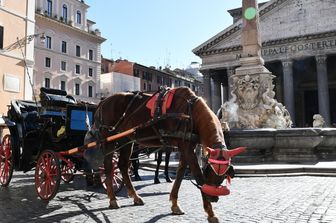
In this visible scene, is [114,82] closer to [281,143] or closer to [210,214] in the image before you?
[281,143]

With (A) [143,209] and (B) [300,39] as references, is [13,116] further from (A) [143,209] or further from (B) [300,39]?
(B) [300,39]

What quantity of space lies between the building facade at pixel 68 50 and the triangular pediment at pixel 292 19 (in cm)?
1852

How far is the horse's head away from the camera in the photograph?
4.35 metres

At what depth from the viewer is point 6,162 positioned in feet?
28.6

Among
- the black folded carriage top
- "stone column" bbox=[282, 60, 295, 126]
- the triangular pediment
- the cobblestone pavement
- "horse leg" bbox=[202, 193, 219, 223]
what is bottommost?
the cobblestone pavement

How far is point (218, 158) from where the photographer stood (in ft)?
14.4

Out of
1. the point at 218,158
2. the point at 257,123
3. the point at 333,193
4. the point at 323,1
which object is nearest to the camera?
the point at 218,158

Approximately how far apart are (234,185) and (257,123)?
603cm

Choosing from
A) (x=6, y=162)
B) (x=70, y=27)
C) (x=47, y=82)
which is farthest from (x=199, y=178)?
(x=70, y=27)

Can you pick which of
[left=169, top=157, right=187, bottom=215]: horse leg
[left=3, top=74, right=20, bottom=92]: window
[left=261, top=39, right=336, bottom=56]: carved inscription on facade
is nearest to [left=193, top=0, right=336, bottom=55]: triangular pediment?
[left=261, top=39, right=336, bottom=56]: carved inscription on facade

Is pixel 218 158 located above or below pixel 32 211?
above

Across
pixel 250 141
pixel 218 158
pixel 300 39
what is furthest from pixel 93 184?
pixel 300 39

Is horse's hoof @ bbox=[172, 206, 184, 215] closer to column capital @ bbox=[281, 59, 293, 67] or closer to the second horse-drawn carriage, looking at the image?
the second horse-drawn carriage

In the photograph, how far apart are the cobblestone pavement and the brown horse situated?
40 centimetres
